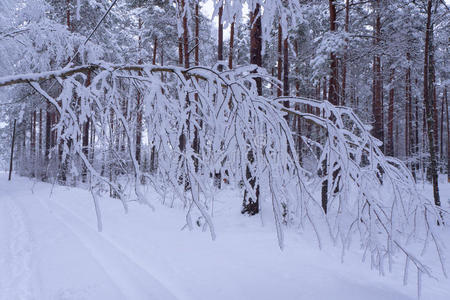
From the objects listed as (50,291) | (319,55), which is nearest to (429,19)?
(319,55)

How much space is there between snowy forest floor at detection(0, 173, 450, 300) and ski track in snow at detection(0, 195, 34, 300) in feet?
0.05

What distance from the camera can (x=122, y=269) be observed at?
4824 millimetres

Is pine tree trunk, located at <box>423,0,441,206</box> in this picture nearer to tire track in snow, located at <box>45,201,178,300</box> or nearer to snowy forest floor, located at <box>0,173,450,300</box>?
snowy forest floor, located at <box>0,173,450,300</box>

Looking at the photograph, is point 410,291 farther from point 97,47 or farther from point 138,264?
point 97,47

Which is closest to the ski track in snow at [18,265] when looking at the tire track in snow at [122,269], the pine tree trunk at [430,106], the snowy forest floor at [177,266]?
the snowy forest floor at [177,266]

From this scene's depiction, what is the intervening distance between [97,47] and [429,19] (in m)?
10.4

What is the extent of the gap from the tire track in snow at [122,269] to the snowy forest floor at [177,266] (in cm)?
2

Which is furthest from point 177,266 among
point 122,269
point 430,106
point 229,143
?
point 430,106

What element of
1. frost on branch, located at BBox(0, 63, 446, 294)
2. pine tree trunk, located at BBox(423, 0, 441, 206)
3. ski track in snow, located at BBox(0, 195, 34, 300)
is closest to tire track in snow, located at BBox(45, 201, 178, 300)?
ski track in snow, located at BBox(0, 195, 34, 300)

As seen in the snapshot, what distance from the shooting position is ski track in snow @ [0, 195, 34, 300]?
13.9 feet

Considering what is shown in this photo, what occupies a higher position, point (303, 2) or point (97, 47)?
point (303, 2)

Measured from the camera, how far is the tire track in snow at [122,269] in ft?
13.3

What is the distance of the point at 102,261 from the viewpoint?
17.0 feet

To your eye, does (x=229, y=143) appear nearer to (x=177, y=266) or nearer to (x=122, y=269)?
(x=177, y=266)
